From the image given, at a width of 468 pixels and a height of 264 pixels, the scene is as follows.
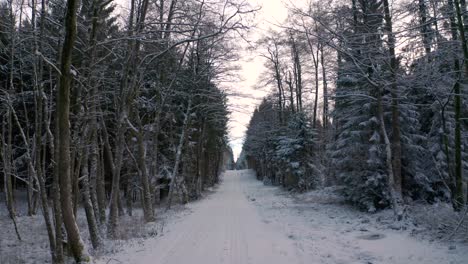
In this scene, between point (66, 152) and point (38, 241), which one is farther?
point (38, 241)

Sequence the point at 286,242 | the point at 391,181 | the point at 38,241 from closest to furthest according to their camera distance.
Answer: the point at 286,242
the point at 391,181
the point at 38,241

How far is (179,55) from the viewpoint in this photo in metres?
17.2

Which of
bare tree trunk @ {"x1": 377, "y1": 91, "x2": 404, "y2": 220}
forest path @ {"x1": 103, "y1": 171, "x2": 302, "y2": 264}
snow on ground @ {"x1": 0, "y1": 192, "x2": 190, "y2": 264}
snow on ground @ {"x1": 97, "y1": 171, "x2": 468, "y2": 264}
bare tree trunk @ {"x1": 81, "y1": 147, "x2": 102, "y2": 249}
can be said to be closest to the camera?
snow on ground @ {"x1": 97, "y1": 171, "x2": 468, "y2": 264}

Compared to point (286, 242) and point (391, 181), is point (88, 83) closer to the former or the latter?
point (286, 242)

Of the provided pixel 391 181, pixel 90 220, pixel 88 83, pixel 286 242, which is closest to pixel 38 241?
pixel 90 220

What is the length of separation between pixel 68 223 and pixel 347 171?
1174 centimetres

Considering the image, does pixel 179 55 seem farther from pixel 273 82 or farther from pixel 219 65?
pixel 273 82

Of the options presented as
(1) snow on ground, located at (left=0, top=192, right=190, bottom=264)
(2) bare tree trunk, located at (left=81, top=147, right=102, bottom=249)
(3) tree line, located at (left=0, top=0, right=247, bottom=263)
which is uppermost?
(3) tree line, located at (left=0, top=0, right=247, bottom=263)

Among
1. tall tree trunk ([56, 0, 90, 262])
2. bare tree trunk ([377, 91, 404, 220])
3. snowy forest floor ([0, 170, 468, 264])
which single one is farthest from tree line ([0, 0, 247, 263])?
bare tree trunk ([377, 91, 404, 220])

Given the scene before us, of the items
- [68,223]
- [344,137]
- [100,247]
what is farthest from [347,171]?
[68,223]

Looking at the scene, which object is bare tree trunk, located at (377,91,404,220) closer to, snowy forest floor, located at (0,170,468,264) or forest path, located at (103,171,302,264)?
snowy forest floor, located at (0,170,468,264)

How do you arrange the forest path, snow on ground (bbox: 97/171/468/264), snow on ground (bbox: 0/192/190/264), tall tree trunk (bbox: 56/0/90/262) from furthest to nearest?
snow on ground (bbox: 0/192/190/264), the forest path, snow on ground (bbox: 97/171/468/264), tall tree trunk (bbox: 56/0/90/262)

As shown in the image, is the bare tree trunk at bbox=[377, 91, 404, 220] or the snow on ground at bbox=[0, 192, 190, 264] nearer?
the snow on ground at bbox=[0, 192, 190, 264]

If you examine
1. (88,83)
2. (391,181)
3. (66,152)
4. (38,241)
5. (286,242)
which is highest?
(88,83)
